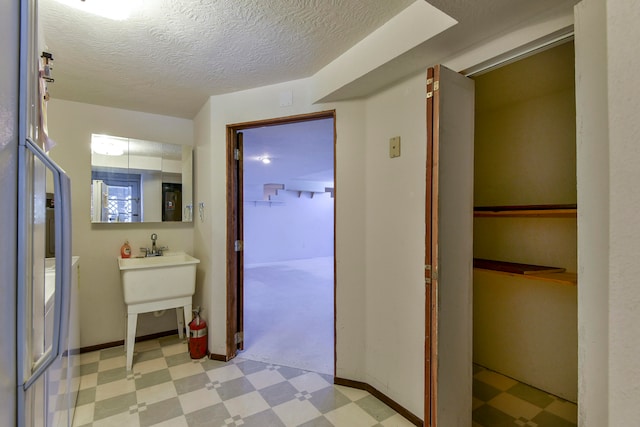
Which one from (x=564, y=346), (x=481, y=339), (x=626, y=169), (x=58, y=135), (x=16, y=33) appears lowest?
(x=481, y=339)

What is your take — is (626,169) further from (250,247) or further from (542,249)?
(250,247)

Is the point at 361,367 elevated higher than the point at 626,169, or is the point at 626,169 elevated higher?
the point at 626,169

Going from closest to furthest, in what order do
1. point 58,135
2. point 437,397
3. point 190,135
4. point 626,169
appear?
point 626,169, point 437,397, point 58,135, point 190,135

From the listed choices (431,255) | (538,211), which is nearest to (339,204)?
(431,255)

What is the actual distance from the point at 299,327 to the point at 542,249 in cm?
227

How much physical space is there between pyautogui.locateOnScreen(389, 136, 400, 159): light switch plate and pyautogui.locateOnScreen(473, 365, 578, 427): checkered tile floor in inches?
64.2

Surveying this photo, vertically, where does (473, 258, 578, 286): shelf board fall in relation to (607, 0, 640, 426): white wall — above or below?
below

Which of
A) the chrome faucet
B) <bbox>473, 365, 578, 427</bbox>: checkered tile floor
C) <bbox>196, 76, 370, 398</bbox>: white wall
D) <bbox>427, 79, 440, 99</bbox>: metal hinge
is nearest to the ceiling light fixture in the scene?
<bbox>196, 76, 370, 398</bbox>: white wall

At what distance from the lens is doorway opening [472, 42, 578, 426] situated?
1.82 metres

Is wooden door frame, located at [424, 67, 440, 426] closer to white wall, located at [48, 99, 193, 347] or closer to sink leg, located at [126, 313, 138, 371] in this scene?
sink leg, located at [126, 313, 138, 371]

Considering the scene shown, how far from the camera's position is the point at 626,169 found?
0.52 metres

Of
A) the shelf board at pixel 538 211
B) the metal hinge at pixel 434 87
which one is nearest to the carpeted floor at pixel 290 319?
the shelf board at pixel 538 211

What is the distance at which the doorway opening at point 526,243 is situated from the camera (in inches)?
71.7

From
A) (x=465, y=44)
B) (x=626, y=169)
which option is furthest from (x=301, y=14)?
(x=626, y=169)
